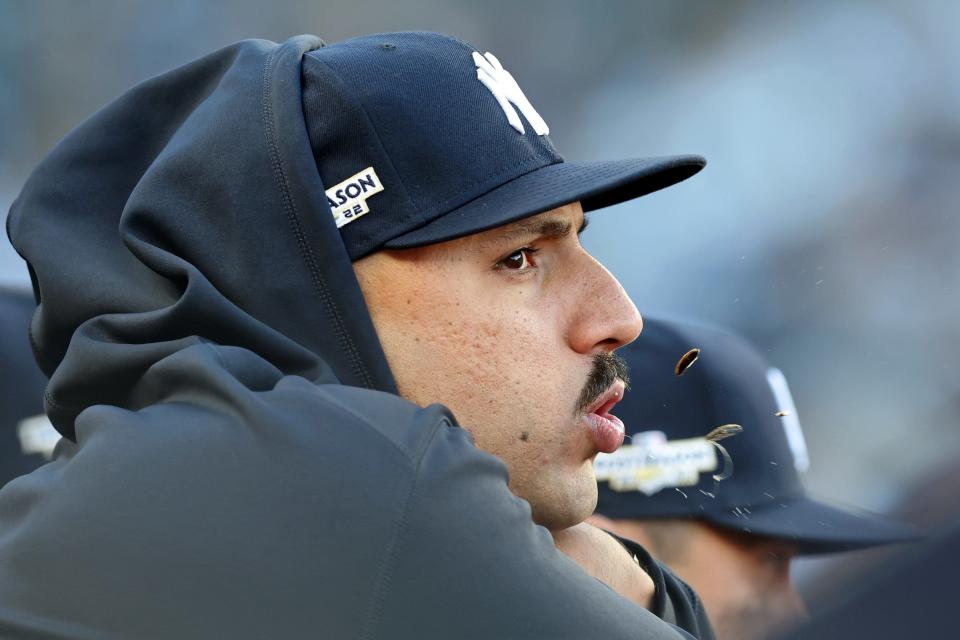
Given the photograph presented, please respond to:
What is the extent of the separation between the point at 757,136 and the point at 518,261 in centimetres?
455

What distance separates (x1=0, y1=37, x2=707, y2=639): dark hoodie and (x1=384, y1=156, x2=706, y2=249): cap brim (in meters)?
0.13

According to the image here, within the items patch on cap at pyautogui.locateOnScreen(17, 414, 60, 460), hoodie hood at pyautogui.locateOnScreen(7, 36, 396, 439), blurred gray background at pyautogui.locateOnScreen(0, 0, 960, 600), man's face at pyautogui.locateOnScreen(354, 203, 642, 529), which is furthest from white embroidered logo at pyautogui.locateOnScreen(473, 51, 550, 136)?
blurred gray background at pyautogui.locateOnScreen(0, 0, 960, 600)

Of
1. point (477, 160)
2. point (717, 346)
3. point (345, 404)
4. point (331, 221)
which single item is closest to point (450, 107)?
point (477, 160)

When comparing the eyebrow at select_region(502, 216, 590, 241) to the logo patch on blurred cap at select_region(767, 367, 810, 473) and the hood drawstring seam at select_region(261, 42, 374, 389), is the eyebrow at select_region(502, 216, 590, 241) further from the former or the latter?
the logo patch on blurred cap at select_region(767, 367, 810, 473)

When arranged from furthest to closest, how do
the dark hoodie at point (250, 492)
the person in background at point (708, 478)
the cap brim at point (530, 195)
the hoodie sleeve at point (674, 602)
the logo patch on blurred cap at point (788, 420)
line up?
the logo patch on blurred cap at point (788, 420), the person in background at point (708, 478), the hoodie sleeve at point (674, 602), the cap brim at point (530, 195), the dark hoodie at point (250, 492)

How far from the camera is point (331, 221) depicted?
1400mm

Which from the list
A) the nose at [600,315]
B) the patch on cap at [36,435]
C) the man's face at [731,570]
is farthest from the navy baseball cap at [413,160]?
the patch on cap at [36,435]

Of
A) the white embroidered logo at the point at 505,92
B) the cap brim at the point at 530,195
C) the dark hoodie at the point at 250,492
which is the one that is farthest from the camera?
the white embroidered logo at the point at 505,92

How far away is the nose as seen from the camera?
1.51 metres

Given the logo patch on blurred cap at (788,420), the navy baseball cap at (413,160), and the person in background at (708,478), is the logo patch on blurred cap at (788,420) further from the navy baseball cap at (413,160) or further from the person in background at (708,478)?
the navy baseball cap at (413,160)

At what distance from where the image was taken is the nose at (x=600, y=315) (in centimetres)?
151

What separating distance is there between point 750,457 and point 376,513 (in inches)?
72.0

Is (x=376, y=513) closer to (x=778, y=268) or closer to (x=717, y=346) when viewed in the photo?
(x=717, y=346)

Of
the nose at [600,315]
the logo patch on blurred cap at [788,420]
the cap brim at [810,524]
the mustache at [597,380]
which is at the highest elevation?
the nose at [600,315]
